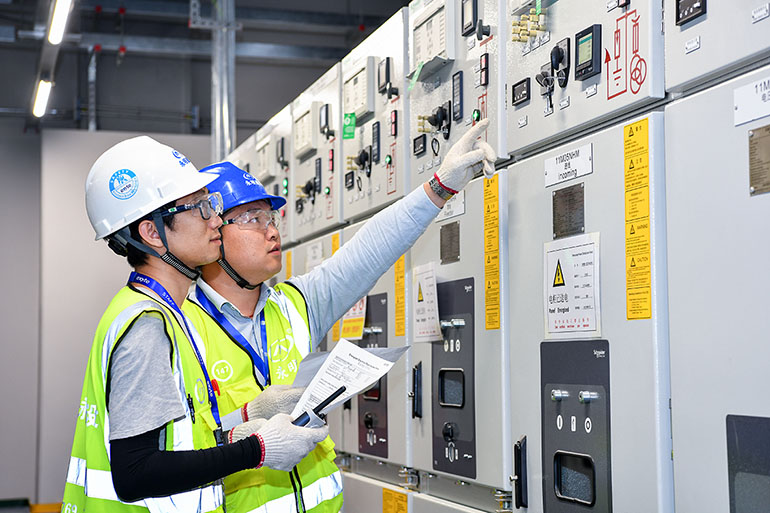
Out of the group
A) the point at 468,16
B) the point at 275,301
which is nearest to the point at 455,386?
the point at 275,301

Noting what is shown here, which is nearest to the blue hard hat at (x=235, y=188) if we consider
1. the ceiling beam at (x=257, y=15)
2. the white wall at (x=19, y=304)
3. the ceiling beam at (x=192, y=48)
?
the ceiling beam at (x=257, y=15)

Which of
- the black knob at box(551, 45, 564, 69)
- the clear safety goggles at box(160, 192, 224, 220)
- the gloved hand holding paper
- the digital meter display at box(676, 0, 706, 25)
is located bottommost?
the gloved hand holding paper

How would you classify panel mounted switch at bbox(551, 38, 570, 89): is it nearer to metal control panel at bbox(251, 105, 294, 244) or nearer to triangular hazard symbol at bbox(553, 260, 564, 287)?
triangular hazard symbol at bbox(553, 260, 564, 287)

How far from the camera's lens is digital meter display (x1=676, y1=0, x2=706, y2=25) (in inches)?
71.6

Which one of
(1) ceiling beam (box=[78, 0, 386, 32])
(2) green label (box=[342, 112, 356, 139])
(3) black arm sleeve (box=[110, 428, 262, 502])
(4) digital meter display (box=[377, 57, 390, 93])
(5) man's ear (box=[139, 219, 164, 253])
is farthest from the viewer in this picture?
(1) ceiling beam (box=[78, 0, 386, 32])

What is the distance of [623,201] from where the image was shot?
2.07 m

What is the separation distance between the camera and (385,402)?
3.57 metres

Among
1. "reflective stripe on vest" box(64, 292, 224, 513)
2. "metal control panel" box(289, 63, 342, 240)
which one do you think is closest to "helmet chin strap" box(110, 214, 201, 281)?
"reflective stripe on vest" box(64, 292, 224, 513)

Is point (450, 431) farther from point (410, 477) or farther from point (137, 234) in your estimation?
point (137, 234)

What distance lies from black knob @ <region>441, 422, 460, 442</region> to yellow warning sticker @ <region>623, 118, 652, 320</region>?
39.8 inches

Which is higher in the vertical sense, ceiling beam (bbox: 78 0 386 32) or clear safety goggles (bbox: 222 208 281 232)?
ceiling beam (bbox: 78 0 386 32)

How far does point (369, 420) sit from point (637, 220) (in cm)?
201

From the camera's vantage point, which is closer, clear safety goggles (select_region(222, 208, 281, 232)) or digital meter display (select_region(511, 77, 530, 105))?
digital meter display (select_region(511, 77, 530, 105))

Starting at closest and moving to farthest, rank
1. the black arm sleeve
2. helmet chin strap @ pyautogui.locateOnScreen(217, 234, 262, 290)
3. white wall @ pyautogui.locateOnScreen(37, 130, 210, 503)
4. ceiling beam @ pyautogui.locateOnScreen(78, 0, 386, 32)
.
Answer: the black arm sleeve, helmet chin strap @ pyautogui.locateOnScreen(217, 234, 262, 290), white wall @ pyautogui.locateOnScreen(37, 130, 210, 503), ceiling beam @ pyautogui.locateOnScreen(78, 0, 386, 32)
